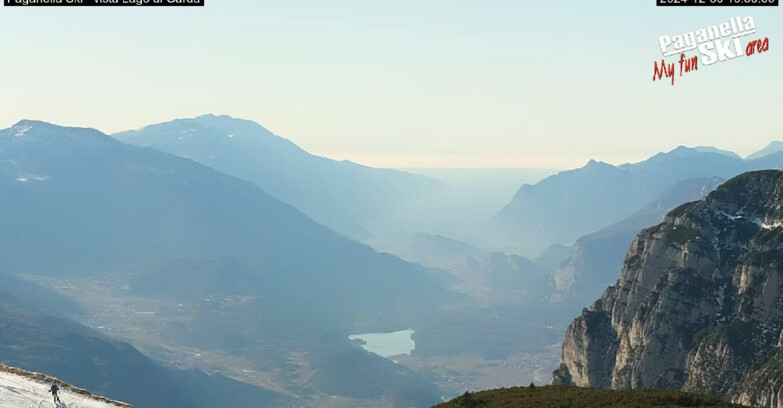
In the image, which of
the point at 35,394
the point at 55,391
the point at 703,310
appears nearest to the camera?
the point at 55,391

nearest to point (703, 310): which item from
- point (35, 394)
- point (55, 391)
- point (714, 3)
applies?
point (714, 3)

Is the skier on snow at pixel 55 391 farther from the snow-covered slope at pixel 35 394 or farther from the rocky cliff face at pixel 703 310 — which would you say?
the rocky cliff face at pixel 703 310

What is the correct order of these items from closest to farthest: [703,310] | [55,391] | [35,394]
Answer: [55,391]
[35,394]
[703,310]

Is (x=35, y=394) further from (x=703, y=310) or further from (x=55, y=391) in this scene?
(x=703, y=310)

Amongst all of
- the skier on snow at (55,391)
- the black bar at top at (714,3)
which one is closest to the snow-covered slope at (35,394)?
the skier on snow at (55,391)

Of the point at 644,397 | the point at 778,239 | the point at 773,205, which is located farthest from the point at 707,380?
the point at 644,397

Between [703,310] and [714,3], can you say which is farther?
[703,310]
